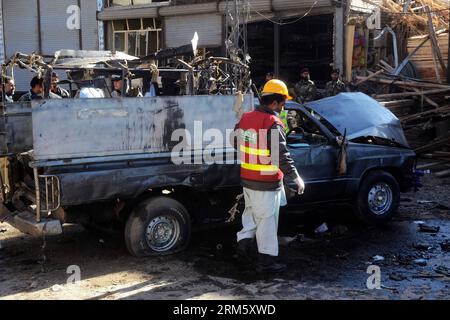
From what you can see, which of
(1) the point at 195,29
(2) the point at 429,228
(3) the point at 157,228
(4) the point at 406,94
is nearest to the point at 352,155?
(2) the point at 429,228

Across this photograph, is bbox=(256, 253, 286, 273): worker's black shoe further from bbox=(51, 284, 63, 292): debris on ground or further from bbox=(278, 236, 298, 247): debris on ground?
bbox=(51, 284, 63, 292): debris on ground

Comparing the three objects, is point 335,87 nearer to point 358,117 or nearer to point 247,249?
point 358,117

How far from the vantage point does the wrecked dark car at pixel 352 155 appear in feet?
21.6

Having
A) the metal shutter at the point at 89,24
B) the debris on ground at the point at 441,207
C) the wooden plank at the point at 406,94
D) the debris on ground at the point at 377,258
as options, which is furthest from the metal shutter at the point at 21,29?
the debris on ground at the point at 377,258

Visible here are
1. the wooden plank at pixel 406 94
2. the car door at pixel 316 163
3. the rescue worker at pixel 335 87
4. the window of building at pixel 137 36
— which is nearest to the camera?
the car door at pixel 316 163

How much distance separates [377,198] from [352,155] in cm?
69

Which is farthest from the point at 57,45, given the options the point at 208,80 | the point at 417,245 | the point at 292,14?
the point at 417,245

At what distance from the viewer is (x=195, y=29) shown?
15.7 meters

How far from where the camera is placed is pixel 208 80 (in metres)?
6.56

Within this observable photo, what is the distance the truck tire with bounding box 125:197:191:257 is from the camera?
18.1 ft

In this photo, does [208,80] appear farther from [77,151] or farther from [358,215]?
[358,215]

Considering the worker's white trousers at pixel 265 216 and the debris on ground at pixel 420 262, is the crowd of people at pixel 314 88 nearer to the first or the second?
the debris on ground at pixel 420 262

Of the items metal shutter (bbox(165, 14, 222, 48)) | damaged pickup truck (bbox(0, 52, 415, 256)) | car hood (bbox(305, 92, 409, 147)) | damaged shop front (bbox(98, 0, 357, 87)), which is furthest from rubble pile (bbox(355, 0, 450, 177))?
metal shutter (bbox(165, 14, 222, 48))
